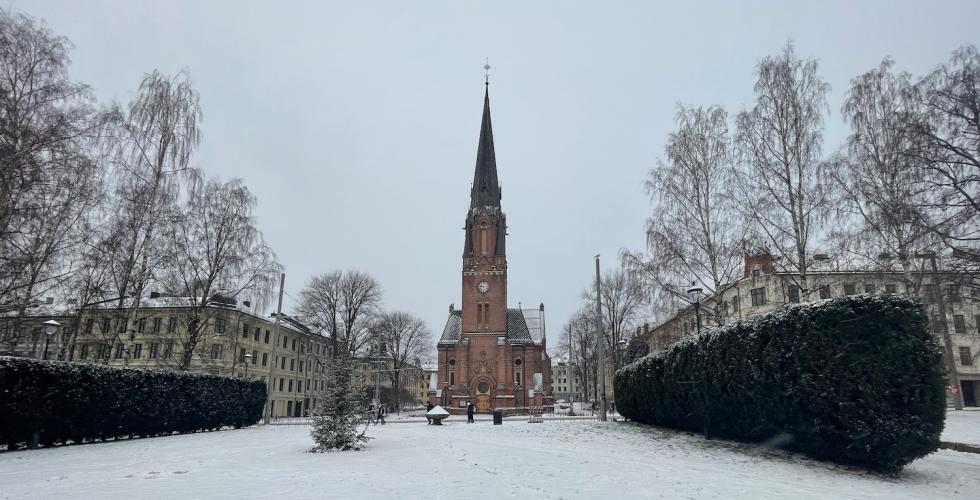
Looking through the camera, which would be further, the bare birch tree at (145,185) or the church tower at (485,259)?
the church tower at (485,259)

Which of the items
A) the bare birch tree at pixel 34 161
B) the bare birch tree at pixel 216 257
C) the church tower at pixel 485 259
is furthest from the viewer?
the church tower at pixel 485 259

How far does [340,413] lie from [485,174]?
43.3 metres

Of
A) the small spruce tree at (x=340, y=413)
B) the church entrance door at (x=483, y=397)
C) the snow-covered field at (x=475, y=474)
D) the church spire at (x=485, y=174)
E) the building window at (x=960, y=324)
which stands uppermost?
the church spire at (x=485, y=174)

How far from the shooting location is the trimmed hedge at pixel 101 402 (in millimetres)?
13297

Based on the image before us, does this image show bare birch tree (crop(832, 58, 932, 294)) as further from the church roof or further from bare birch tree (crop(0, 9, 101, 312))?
the church roof

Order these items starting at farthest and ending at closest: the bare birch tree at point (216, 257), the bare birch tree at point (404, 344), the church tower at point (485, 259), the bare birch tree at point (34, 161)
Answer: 1. the bare birch tree at point (404, 344)
2. the church tower at point (485, 259)
3. the bare birch tree at point (216, 257)
4. the bare birch tree at point (34, 161)

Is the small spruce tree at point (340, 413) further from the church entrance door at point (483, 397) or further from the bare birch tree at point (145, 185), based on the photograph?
the church entrance door at point (483, 397)

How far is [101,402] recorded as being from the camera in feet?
52.3

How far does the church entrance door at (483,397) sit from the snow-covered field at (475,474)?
36.1 metres

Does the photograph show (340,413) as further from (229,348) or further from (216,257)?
(229,348)

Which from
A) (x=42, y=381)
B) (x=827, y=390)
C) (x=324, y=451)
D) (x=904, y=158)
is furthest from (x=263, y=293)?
(x=904, y=158)

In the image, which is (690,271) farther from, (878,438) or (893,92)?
(878,438)

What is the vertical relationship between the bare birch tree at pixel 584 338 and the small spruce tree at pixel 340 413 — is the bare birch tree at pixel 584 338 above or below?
above

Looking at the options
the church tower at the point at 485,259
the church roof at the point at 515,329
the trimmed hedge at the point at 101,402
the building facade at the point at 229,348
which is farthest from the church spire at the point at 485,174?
the trimmed hedge at the point at 101,402
